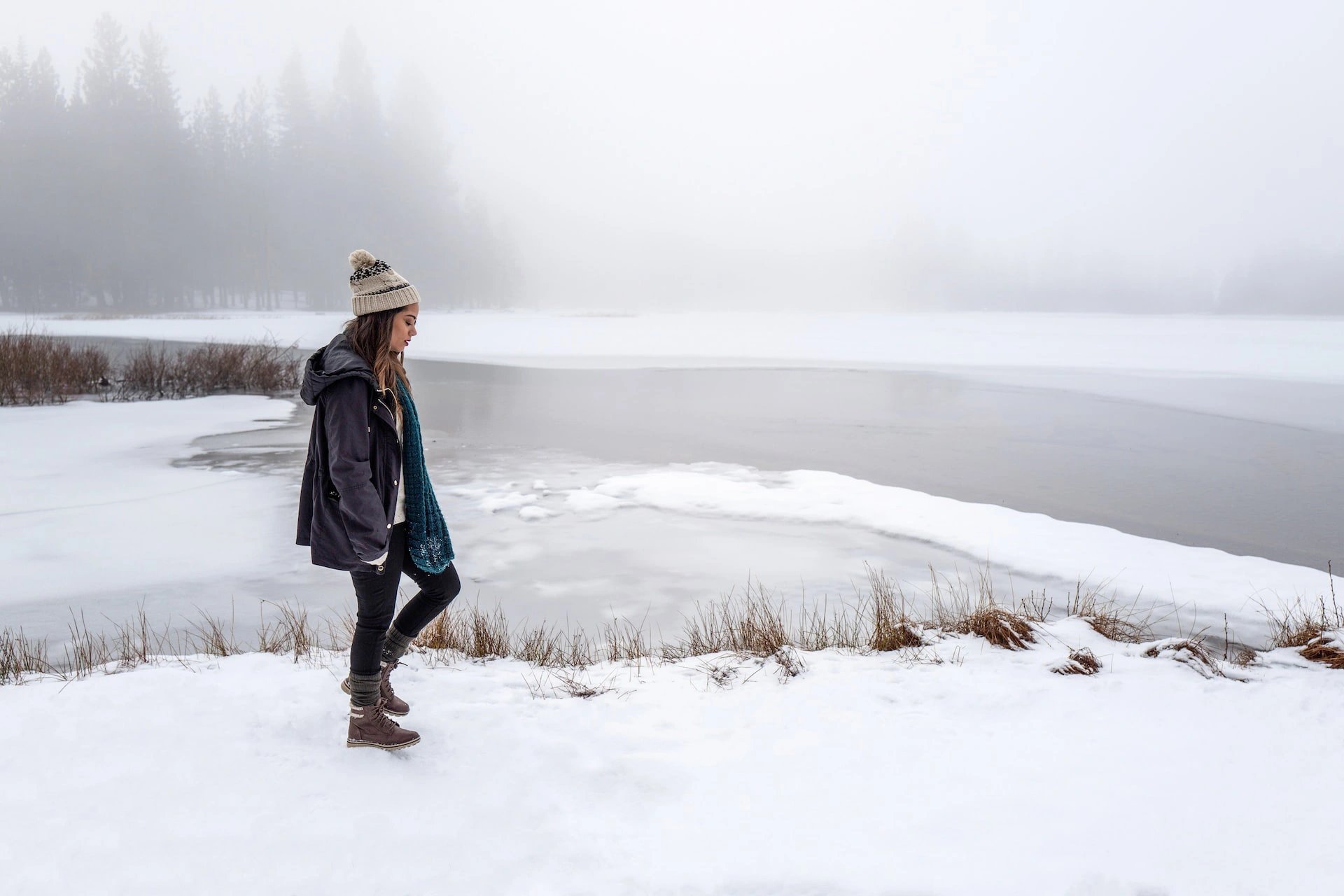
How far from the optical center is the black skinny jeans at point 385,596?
2.93 m

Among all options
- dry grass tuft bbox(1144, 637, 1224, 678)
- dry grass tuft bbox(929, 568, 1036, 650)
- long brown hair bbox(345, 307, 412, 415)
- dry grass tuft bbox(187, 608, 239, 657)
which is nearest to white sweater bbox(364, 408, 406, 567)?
long brown hair bbox(345, 307, 412, 415)

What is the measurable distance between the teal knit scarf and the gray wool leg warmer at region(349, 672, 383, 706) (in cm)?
46

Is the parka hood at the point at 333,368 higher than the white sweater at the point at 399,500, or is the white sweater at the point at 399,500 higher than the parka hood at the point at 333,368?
the parka hood at the point at 333,368

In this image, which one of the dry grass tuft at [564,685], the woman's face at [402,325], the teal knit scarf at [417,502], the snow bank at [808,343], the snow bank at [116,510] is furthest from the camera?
the snow bank at [808,343]

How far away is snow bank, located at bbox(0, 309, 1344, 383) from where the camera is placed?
86.7ft

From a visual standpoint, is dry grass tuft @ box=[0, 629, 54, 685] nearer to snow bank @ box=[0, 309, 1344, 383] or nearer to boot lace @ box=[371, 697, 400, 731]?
boot lace @ box=[371, 697, 400, 731]

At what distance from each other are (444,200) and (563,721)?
2687 inches

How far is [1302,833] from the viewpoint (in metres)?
2.66

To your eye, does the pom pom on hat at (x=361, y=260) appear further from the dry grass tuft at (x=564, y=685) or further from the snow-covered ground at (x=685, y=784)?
the dry grass tuft at (x=564, y=685)

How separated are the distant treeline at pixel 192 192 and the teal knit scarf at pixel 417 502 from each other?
51915mm

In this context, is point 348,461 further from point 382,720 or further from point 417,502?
point 382,720

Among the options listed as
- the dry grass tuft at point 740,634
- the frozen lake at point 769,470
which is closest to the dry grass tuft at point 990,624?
the dry grass tuft at point 740,634

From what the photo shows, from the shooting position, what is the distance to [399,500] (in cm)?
307

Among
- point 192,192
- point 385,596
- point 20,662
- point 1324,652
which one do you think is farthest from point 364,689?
point 192,192
